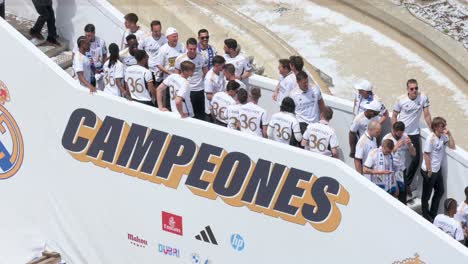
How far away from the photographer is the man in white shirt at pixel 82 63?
44.4 feet

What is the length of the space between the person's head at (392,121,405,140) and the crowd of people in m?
0.01

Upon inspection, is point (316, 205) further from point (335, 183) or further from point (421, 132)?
point (421, 132)

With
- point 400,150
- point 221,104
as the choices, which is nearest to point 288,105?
point 221,104

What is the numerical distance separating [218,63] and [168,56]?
0.94 metres

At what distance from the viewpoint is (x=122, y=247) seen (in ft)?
42.9

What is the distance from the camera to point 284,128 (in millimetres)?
12352

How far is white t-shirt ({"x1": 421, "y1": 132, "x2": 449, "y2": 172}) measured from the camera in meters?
12.4

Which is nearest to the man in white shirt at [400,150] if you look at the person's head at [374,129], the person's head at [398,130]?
the person's head at [398,130]

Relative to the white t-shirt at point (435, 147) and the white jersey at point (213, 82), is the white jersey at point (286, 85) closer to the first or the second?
the white jersey at point (213, 82)

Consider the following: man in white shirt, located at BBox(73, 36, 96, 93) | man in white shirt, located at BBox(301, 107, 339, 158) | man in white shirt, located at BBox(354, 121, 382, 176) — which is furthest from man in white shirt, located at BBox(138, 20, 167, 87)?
man in white shirt, located at BBox(354, 121, 382, 176)

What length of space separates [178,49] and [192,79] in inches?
20.0

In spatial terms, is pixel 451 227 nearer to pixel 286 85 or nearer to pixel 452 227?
pixel 452 227

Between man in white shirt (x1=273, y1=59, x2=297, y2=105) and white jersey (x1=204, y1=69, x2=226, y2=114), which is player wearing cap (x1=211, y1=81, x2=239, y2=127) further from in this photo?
man in white shirt (x1=273, y1=59, x2=297, y2=105)

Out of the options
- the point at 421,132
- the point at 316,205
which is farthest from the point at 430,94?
the point at 316,205
